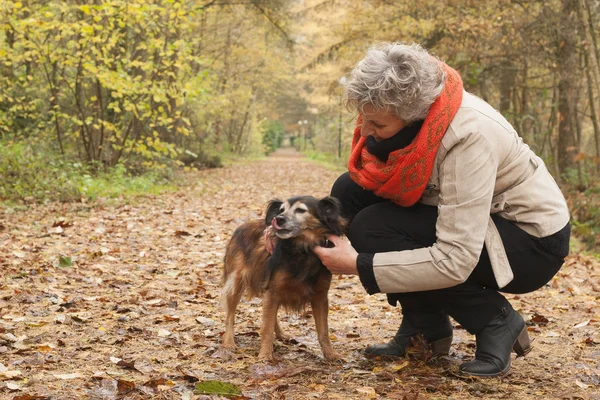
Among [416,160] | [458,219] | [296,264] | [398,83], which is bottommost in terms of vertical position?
[296,264]

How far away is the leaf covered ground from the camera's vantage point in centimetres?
309

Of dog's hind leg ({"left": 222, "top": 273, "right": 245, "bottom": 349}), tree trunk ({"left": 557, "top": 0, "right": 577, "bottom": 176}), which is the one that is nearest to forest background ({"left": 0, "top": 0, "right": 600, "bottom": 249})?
tree trunk ({"left": 557, "top": 0, "right": 577, "bottom": 176})

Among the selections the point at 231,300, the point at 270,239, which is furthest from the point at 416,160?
the point at 231,300

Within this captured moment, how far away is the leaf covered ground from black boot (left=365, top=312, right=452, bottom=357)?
9 cm

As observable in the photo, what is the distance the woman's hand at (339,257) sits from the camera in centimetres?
322

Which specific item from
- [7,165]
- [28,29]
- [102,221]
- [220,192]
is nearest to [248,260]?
[102,221]

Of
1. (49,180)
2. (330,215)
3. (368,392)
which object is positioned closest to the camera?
(368,392)

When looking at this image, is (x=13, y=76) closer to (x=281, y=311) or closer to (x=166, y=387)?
(x=281, y=311)

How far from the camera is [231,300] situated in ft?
13.2

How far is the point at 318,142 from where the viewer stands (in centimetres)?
4956

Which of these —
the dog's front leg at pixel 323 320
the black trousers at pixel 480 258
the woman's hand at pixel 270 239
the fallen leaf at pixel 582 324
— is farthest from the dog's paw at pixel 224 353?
the fallen leaf at pixel 582 324

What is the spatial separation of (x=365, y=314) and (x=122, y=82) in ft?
25.8

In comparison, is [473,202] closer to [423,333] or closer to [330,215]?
[330,215]

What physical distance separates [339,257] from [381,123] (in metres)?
0.74
